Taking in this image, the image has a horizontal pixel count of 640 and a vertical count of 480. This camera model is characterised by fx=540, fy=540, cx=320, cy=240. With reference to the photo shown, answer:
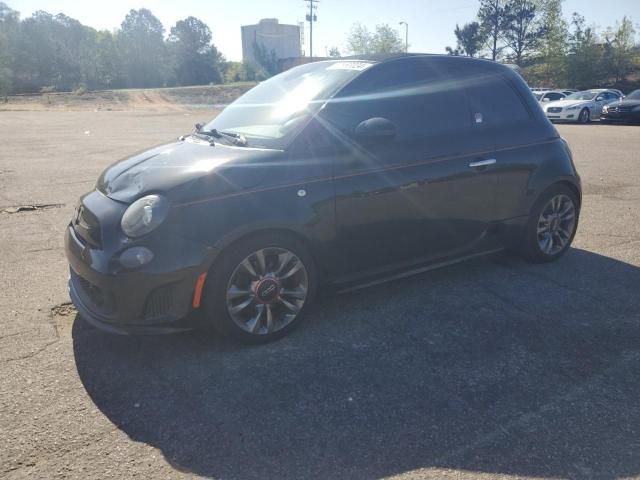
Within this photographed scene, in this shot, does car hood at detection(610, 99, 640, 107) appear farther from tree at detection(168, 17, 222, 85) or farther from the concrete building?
the concrete building

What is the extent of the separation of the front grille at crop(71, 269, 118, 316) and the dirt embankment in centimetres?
4870

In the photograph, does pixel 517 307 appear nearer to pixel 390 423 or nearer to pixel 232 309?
pixel 390 423

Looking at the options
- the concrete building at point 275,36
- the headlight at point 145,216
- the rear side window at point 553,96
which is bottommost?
the headlight at point 145,216

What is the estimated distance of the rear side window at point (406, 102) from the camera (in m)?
3.88

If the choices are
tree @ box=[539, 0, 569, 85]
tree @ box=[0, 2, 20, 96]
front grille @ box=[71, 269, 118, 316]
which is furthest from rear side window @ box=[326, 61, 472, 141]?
tree @ box=[0, 2, 20, 96]

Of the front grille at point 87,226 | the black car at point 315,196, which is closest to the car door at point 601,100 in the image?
the black car at point 315,196

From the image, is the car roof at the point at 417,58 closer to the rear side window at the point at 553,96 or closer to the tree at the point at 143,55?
the rear side window at the point at 553,96

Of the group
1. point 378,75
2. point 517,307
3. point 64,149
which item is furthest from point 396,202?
point 64,149

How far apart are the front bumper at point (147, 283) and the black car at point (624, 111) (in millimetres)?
25521

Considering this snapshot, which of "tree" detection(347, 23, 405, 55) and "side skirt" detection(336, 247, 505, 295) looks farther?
"tree" detection(347, 23, 405, 55)

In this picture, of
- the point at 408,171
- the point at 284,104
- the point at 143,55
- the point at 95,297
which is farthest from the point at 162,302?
the point at 143,55

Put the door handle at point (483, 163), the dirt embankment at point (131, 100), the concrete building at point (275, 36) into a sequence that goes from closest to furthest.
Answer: the door handle at point (483, 163) → the dirt embankment at point (131, 100) → the concrete building at point (275, 36)

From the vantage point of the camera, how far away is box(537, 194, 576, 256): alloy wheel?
5008 mm

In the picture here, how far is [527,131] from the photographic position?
475 centimetres
